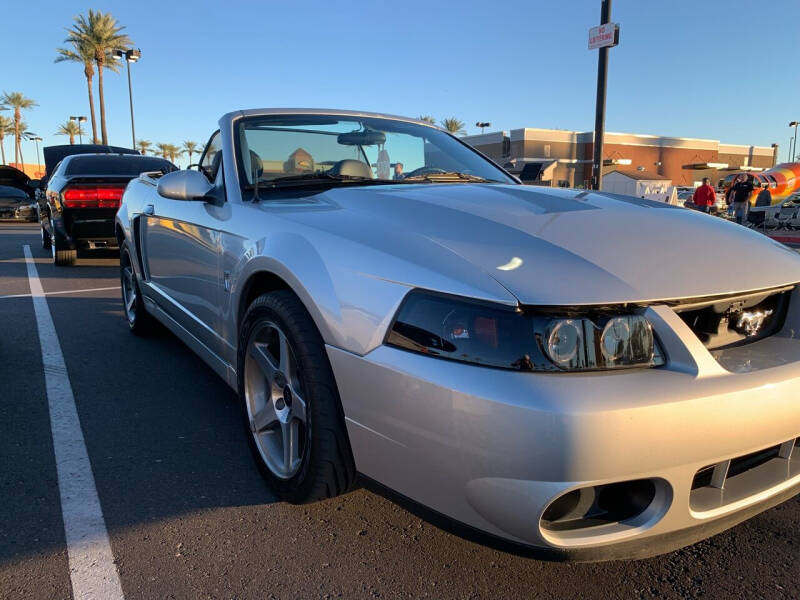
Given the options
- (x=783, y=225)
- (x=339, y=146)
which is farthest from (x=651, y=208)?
(x=783, y=225)

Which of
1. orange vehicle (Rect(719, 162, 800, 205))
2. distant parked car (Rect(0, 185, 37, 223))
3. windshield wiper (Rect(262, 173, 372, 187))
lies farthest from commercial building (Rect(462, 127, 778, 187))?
windshield wiper (Rect(262, 173, 372, 187))

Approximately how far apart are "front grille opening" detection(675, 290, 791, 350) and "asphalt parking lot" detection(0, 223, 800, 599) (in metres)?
0.76

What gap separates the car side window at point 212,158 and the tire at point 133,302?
1066 mm

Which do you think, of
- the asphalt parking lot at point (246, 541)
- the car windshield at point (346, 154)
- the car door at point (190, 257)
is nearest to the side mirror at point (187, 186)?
the car door at point (190, 257)

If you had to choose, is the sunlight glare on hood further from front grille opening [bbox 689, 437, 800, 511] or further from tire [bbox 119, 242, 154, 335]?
tire [bbox 119, 242, 154, 335]

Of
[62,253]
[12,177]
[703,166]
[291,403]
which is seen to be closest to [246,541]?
[291,403]

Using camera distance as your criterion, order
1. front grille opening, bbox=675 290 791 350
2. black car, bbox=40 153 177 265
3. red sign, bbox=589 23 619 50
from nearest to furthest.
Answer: front grille opening, bbox=675 290 791 350 < black car, bbox=40 153 177 265 < red sign, bbox=589 23 619 50

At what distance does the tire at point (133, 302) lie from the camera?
4.60 m

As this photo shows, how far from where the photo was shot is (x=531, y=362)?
152 centimetres

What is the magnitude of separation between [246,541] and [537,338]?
4.14ft

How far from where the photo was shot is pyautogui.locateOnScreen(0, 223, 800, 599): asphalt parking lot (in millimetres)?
1861

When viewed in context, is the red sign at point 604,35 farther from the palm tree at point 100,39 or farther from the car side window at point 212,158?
the palm tree at point 100,39

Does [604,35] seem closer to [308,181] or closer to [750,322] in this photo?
[308,181]

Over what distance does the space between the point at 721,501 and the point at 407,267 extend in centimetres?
106
